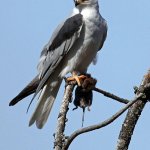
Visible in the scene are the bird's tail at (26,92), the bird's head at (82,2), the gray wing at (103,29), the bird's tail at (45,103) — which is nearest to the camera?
the bird's tail at (26,92)

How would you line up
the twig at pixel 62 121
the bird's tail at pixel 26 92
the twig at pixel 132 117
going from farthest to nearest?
the bird's tail at pixel 26 92 → the twig at pixel 62 121 → the twig at pixel 132 117

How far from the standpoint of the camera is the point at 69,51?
576 cm

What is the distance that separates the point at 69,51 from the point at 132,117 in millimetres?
2642

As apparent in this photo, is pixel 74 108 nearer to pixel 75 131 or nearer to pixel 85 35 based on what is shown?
pixel 75 131

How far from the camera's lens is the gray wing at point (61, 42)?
5.68 metres

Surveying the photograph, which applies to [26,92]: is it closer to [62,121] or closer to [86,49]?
[86,49]

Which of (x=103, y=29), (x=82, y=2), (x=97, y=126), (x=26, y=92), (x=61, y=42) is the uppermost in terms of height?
(x=82, y=2)

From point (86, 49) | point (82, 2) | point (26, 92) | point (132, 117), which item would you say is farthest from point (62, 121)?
point (82, 2)

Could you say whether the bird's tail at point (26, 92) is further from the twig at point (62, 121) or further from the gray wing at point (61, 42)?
the twig at point (62, 121)

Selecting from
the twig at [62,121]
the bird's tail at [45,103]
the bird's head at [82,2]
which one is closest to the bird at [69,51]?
the bird's tail at [45,103]

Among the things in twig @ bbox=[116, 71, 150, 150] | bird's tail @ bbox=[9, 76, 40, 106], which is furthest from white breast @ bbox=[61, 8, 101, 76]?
twig @ bbox=[116, 71, 150, 150]

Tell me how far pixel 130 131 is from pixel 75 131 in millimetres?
325

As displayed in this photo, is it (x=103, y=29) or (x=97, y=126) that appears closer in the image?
(x=97, y=126)

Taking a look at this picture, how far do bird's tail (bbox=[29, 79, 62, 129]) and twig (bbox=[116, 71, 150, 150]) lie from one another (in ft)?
6.98
